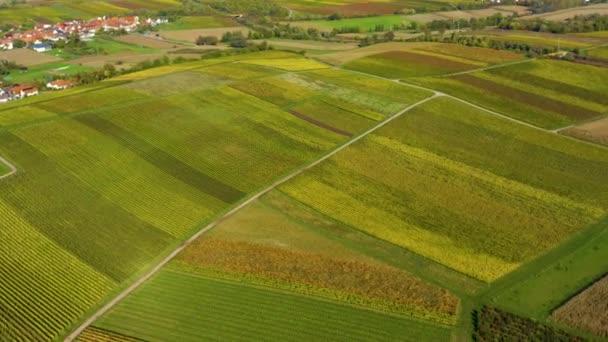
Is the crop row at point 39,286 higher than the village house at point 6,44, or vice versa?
the village house at point 6,44

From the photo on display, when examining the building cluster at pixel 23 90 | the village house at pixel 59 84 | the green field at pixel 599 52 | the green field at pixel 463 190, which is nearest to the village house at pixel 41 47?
the building cluster at pixel 23 90

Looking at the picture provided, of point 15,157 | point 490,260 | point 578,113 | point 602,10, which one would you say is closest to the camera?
point 490,260

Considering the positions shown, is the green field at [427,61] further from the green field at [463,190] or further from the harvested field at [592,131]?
the harvested field at [592,131]

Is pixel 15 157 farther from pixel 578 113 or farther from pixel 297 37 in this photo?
pixel 297 37

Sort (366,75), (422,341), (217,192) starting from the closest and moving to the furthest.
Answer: (422,341) → (217,192) → (366,75)

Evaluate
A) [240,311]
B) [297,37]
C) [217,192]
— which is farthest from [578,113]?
[297,37]

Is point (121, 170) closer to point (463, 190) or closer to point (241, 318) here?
point (241, 318)
